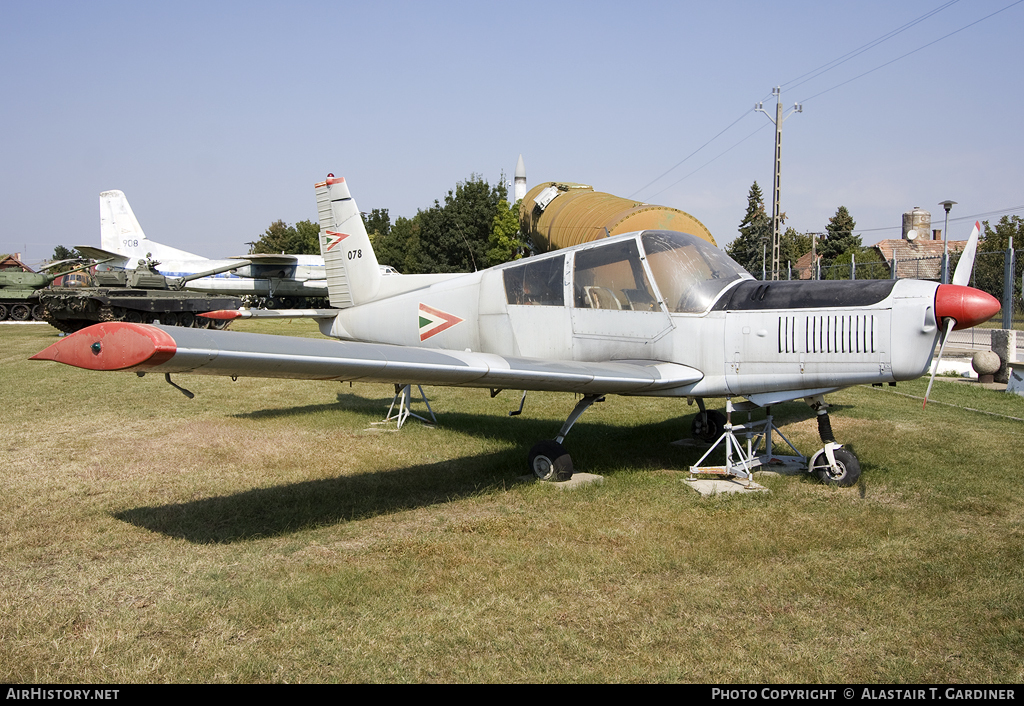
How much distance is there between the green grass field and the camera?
3072 mm

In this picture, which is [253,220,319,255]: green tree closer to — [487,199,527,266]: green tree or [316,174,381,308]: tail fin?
[487,199,527,266]: green tree

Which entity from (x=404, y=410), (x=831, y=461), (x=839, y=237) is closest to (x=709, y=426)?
(x=831, y=461)

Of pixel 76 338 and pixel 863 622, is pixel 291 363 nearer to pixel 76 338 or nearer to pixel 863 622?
pixel 76 338

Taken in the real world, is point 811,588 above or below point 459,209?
below

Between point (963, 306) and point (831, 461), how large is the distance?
156 cm

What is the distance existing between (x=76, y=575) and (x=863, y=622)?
4241mm

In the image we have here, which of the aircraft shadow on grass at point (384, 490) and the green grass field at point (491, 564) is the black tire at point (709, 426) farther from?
the green grass field at point (491, 564)

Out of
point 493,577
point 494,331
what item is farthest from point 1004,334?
point 493,577

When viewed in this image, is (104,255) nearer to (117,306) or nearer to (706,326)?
(117,306)

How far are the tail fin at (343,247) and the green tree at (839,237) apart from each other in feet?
192

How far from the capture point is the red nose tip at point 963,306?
4.83 metres

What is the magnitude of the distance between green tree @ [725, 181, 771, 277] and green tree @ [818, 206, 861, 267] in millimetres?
4988

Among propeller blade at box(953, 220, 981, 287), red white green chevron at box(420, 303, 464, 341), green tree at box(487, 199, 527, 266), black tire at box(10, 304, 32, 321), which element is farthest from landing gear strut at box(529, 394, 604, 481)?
green tree at box(487, 199, 527, 266)
